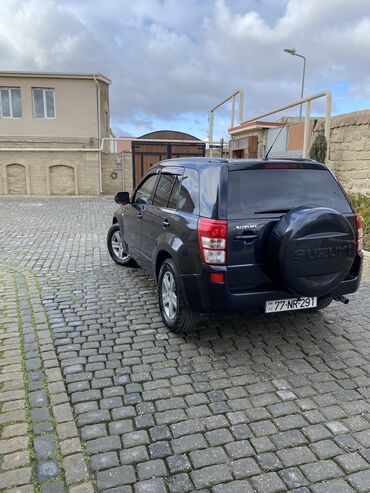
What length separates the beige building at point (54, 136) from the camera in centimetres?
2048

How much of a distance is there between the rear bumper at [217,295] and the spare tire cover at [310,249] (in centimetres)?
21

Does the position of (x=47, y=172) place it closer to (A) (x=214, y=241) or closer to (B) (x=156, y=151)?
(B) (x=156, y=151)

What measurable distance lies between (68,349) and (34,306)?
4.29 feet

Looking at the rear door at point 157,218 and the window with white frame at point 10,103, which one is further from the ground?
the window with white frame at point 10,103

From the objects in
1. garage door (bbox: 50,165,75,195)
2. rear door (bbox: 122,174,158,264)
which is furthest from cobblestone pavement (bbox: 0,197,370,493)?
garage door (bbox: 50,165,75,195)

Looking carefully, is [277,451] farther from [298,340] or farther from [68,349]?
[68,349]

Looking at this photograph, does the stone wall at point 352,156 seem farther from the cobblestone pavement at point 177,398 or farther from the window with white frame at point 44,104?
the window with white frame at point 44,104

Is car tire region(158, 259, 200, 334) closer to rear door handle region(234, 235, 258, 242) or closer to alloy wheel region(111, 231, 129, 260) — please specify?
rear door handle region(234, 235, 258, 242)

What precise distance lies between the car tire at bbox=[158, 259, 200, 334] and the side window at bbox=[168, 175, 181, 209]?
59 centimetres

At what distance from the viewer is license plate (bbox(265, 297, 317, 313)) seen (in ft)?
11.6

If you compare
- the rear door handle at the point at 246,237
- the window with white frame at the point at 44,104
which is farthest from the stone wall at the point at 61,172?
the rear door handle at the point at 246,237

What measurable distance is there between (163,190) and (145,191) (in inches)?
30.6

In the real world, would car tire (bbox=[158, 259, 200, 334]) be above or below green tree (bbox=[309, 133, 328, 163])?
below

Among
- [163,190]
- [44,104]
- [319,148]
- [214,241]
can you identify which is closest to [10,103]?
[44,104]
